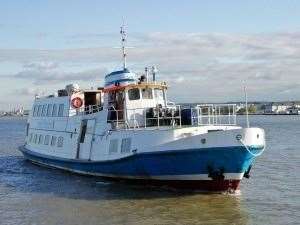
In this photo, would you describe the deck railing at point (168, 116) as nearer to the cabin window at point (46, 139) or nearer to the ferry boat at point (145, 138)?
the ferry boat at point (145, 138)

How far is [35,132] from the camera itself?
36.8m

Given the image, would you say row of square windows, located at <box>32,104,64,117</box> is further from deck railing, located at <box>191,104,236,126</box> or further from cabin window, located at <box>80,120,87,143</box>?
deck railing, located at <box>191,104,236,126</box>

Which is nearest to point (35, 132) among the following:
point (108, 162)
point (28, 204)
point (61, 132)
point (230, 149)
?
point (61, 132)

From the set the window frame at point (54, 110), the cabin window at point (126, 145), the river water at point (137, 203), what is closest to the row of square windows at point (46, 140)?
the window frame at point (54, 110)

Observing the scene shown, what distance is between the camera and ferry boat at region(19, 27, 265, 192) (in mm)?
21609

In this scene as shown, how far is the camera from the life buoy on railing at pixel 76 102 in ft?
103

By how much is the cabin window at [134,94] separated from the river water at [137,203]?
4373 mm

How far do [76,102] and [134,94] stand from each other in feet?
17.9

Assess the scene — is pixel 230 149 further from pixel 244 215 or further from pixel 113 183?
pixel 113 183

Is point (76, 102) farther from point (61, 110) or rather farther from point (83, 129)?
point (83, 129)

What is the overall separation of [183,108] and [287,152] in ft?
63.8

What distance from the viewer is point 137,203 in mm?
21234

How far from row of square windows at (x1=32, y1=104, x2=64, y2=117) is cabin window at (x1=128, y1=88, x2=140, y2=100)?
665cm

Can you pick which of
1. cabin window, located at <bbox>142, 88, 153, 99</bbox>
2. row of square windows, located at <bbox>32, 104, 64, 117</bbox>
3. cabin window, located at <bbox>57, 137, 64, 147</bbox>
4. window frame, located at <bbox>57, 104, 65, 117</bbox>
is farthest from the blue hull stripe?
row of square windows, located at <bbox>32, 104, 64, 117</bbox>
